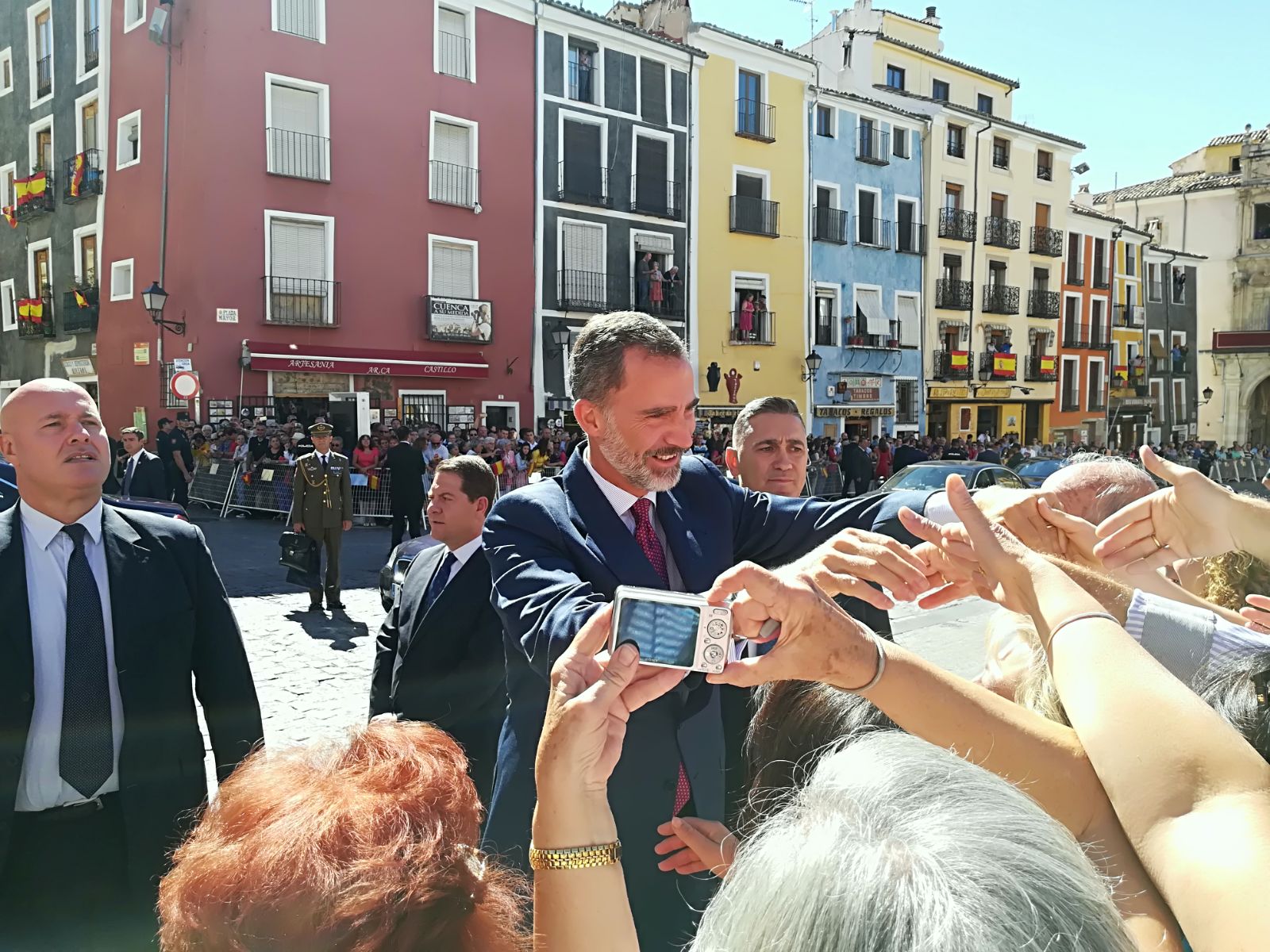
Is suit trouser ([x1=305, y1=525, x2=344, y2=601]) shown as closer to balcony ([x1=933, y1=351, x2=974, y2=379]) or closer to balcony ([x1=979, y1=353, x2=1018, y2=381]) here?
balcony ([x1=933, y1=351, x2=974, y2=379])

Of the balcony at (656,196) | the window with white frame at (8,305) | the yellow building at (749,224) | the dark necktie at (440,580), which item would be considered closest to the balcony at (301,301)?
the balcony at (656,196)

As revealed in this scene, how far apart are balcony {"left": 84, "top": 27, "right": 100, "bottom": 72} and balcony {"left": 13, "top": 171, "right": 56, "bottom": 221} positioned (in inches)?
125

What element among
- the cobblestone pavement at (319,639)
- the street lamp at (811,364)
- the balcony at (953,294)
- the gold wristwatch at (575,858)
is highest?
the balcony at (953,294)

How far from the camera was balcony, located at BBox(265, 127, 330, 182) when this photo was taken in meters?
19.8

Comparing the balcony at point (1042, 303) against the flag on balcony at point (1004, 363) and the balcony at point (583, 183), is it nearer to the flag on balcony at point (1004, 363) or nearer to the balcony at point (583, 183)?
Answer: the flag on balcony at point (1004, 363)

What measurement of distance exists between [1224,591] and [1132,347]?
4860 cm

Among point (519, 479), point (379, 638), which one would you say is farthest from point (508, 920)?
point (519, 479)

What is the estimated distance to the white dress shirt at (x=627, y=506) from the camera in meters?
2.28

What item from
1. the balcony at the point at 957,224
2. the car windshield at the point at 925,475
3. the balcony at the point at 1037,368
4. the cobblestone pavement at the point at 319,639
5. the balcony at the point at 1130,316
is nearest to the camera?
the cobblestone pavement at the point at 319,639

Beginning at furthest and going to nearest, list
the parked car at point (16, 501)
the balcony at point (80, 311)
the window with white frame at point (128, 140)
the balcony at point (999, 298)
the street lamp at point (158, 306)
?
the balcony at point (999, 298) → the balcony at point (80, 311) → the window with white frame at point (128, 140) → the street lamp at point (158, 306) → the parked car at point (16, 501)

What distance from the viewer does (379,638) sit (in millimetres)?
3639

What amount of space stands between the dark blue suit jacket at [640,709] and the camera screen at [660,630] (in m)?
0.51

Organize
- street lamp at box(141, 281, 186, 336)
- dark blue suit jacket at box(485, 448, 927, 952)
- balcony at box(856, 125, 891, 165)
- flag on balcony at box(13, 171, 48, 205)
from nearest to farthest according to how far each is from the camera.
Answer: dark blue suit jacket at box(485, 448, 927, 952), street lamp at box(141, 281, 186, 336), flag on balcony at box(13, 171, 48, 205), balcony at box(856, 125, 891, 165)

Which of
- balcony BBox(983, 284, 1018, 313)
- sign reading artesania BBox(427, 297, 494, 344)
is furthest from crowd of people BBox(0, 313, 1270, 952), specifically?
balcony BBox(983, 284, 1018, 313)
